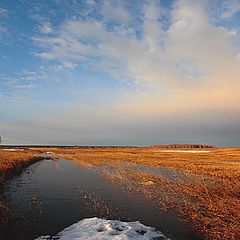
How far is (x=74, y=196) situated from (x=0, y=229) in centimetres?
851

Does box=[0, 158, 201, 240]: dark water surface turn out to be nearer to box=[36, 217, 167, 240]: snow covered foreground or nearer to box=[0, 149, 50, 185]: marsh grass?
box=[36, 217, 167, 240]: snow covered foreground

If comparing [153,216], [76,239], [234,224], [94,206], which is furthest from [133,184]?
[76,239]

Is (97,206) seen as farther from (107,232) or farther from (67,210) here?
(107,232)

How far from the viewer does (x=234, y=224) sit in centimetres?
1341

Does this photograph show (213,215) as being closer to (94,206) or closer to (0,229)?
(94,206)

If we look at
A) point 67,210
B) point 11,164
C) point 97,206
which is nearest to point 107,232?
point 67,210

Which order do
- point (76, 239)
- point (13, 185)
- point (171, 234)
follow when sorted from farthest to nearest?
point (13, 185) → point (171, 234) → point (76, 239)

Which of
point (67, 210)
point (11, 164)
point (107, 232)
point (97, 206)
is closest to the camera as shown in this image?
point (107, 232)

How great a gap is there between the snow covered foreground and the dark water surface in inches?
31.3

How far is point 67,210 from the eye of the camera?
16.9 m

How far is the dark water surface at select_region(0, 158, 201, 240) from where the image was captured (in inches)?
514

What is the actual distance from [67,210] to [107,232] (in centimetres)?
595

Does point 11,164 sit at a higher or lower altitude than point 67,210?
higher

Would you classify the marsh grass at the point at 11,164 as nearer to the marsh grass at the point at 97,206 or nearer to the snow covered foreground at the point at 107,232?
the marsh grass at the point at 97,206
